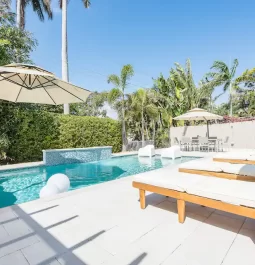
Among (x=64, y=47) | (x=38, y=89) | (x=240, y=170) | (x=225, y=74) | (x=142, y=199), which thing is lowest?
(x=142, y=199)

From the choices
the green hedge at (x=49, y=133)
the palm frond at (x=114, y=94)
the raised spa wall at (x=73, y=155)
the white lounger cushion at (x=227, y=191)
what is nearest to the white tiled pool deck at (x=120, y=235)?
the white lounger cushion at (x=227, y=191)

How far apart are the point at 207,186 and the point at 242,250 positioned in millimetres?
865

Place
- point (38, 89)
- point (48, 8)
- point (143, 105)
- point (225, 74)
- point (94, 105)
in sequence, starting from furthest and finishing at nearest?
point (94, 105)
point (225, 74)
point (48, 8)
point (143, 105)
point (38, 89)

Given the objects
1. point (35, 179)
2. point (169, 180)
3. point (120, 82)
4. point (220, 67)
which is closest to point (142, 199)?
point (169, 180)

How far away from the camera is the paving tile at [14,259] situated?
2083 millimetres

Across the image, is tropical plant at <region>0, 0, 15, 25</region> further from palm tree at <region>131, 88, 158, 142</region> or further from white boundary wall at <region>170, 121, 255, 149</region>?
white boundary wall at <region>170, 121, 255, 149</region>

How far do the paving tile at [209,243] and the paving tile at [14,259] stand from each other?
1.51 meters

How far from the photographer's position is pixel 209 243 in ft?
7.92

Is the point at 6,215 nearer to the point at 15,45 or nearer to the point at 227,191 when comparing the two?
the point at 227,191

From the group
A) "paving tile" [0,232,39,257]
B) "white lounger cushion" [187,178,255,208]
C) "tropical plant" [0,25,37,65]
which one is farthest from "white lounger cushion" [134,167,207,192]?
"tropical plant" [0,25,37,65]

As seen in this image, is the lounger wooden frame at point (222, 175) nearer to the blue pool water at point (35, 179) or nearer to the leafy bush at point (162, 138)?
the blue pool water at point (35, 179)

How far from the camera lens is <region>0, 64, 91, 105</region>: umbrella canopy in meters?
5.29

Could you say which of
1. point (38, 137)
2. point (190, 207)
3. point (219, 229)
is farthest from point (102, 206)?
point (38, 137)

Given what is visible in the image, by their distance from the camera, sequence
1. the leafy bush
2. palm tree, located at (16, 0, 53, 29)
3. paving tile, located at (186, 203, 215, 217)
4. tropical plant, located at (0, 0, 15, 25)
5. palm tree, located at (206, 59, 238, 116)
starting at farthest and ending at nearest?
palm tree, located at (206, 59, 238, 116), palm tree, located at (16, 0, 53, 29), the leafy bush, tropical plant, located at (0, 0, 15, 25), paving tile, located at (186, 203, 215, 217)
